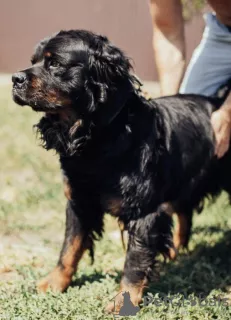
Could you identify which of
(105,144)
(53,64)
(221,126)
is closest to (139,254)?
(105,144)

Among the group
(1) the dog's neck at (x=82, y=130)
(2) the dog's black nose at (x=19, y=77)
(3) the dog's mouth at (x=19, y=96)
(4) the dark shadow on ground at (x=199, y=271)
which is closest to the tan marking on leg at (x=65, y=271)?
(4) the dark shadow on ground at (x=199, y=271)

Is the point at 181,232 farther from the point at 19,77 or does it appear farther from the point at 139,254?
the point at 19,77

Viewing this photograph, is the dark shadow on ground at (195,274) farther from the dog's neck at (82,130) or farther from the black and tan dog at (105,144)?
the dog's neck at (82,130)

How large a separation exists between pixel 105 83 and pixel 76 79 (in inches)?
7.0

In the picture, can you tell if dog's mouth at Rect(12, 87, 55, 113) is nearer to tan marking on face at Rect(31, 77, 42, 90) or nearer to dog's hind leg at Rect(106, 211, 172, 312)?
tan marking on face at Rect(31, 77, 42, 90)

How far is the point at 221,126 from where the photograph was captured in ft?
13.8

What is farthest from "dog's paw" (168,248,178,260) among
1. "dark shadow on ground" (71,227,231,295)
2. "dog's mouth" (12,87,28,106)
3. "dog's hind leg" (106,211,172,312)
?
"dog's mouth" (12,87,28,106)

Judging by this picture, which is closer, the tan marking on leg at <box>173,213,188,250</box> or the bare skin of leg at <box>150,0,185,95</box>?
the bare skin of leg at <box>150,0,185,95</box>

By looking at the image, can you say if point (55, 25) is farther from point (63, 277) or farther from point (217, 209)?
point (63, 277)

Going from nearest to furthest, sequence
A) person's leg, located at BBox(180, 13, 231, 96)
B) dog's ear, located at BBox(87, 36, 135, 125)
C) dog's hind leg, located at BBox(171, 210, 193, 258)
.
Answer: dog's ear, located at BBox(87, 36, 135, 125), person's leg, located at BBox(180, 13, 231, 96), dog's hind leg, located at BBox(171, 210, 193, 258)

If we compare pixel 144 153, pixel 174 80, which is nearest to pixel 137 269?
pixel 144 153

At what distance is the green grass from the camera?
11.6 feet

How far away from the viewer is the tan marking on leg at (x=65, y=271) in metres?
3.91

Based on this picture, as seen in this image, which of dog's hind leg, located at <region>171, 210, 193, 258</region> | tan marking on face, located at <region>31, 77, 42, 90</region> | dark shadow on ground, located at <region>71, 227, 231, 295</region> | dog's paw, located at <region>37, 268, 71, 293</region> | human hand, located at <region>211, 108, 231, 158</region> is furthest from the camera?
dog's hind leg, located at <region>171, 210, 193, 258</region>
